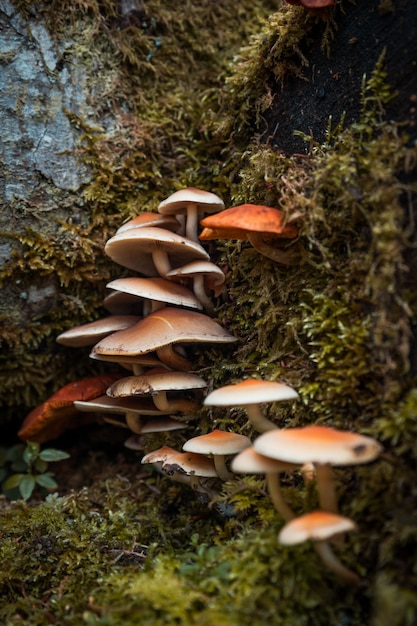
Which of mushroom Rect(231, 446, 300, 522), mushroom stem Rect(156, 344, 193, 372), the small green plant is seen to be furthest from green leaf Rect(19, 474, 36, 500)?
mushroom Rect(231, 446, 300, 522)

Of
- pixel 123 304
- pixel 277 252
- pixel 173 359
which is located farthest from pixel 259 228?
pixel 123 304

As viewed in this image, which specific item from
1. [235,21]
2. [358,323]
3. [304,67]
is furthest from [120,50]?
[358,323]

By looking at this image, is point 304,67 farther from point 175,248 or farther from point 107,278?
point 107,278

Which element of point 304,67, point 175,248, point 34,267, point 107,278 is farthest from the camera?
point 107,278

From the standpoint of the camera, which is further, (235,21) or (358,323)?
(235,21)

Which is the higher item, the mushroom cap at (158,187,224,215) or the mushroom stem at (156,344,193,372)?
the mushroom cap at (158,187,224,215)

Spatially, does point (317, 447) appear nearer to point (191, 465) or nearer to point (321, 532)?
point (321, 532)

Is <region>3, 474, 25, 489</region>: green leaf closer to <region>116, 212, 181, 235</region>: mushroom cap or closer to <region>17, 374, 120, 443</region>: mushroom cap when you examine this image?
<region>17, 374, 120, 443</region>: mushroom cap
